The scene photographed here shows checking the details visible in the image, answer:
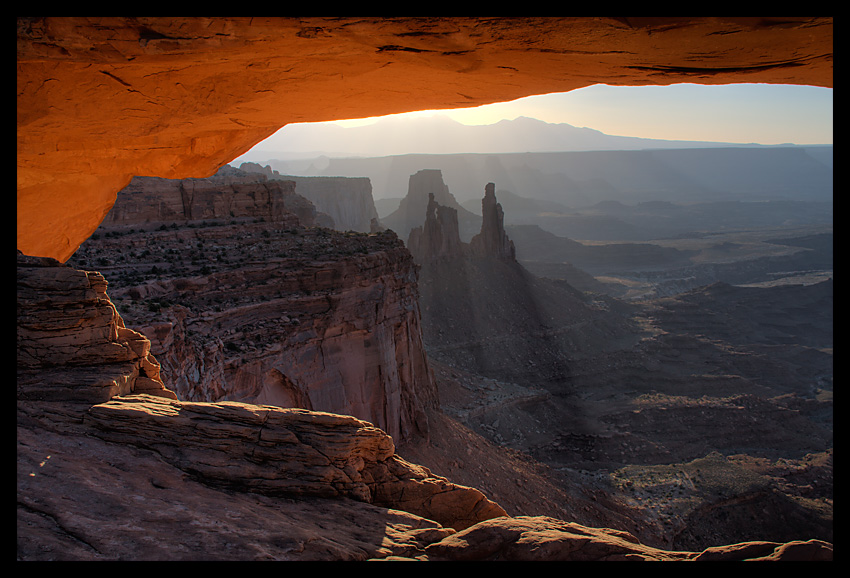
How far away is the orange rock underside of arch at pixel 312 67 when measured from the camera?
4.16 metres

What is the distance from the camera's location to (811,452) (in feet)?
99.8

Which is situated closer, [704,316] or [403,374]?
[403,374]

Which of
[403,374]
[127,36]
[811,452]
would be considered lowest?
[811,452]

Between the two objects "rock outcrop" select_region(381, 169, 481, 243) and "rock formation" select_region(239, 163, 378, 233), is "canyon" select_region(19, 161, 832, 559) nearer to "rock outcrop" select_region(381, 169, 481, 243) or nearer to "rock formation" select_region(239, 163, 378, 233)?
→ "rock formation" select_region(239, 163, 378, 233)

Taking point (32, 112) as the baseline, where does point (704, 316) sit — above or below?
below

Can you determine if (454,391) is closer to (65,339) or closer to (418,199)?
(65,339)

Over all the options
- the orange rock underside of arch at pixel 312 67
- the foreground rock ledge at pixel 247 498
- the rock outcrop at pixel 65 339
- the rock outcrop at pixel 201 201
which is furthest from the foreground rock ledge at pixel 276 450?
the rock outcrop at pixel 201 201

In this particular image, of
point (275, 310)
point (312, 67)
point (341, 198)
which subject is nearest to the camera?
point (312, 67)

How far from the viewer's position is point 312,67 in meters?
5.13

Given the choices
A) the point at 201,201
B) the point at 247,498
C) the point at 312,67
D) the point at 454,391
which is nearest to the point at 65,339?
the point at 247,498

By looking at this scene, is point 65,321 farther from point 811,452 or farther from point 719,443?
point 811,452

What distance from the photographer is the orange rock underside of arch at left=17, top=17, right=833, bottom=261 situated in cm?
416

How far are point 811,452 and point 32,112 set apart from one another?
124 feet

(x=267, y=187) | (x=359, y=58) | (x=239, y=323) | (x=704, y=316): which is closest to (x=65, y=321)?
(x=359, y=58)
